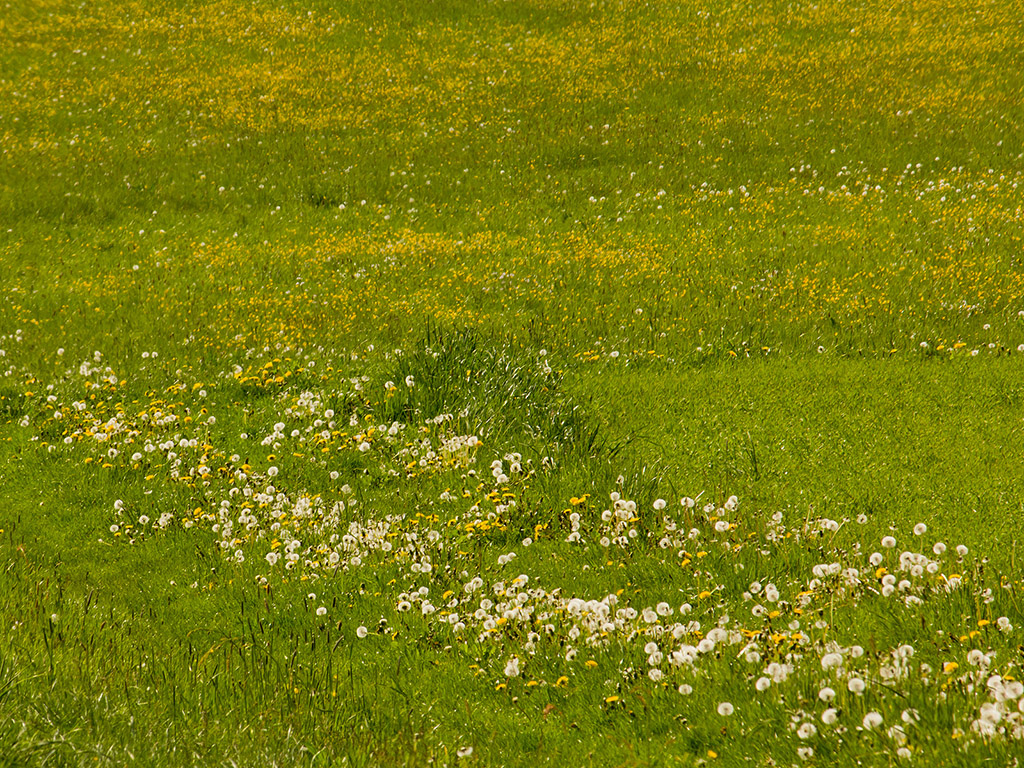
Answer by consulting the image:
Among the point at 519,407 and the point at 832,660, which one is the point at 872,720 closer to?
the point at 832,660

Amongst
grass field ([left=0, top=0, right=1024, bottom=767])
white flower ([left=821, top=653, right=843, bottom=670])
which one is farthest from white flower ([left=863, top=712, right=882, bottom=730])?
white flower ([left=821, top=653, right=843, bottom=670])

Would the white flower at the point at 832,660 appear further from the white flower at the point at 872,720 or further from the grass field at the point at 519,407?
the white flower at the point at 872,720

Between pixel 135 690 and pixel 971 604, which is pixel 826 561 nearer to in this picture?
pixel 971 604

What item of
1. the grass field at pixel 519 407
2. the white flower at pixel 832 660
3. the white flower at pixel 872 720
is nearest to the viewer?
the white flower at pixel 872 720

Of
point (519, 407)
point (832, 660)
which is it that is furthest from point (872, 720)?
point (519, 407)

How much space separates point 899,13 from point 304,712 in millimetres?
28197

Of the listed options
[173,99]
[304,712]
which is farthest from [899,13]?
[304,712]

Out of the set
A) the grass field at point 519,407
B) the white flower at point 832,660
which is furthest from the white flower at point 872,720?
the white flower at point 832,660

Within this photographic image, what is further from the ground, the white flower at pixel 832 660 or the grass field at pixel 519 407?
the white flower at pixel 832 660

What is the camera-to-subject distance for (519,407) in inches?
384

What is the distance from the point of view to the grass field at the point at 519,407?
4.78 m

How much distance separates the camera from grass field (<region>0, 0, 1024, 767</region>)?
15.7ft

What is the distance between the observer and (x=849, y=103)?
69.6 feet

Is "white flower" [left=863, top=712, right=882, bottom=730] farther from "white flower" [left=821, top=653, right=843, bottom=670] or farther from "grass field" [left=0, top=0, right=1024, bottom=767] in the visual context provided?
"white flower" [left=821, top=653, right=843, bottom=670]
